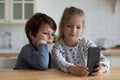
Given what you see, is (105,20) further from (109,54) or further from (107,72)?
(107,72)

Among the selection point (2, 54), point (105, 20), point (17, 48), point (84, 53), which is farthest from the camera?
point (105, 20)

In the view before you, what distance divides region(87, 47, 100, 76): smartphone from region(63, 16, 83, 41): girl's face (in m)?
0.25

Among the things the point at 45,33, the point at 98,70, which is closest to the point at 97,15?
the point at 45,33

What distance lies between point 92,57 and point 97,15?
258 centimetres

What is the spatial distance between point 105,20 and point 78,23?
238 centimetres

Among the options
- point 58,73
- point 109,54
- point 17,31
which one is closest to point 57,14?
point 17,31

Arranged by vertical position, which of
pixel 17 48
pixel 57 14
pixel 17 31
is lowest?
pixel 17 48

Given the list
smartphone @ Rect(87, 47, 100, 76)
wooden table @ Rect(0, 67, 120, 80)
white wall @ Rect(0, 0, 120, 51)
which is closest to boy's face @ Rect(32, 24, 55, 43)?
wooden table @ Rect(0, 67, 120, 80)

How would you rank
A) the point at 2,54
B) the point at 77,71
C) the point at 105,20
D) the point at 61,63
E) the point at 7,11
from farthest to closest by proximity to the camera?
the point at 105,20, the point at 7,11, the point at 2,54, the point at 61,63, the point at 77,71

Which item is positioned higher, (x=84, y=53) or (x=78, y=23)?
(x=78, y=23)

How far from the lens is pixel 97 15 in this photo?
12.1 feet

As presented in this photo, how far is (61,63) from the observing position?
1.31m

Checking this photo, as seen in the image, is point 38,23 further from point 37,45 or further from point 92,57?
point 92,57

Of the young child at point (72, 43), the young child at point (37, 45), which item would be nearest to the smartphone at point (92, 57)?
the young child at point (72, 43)
